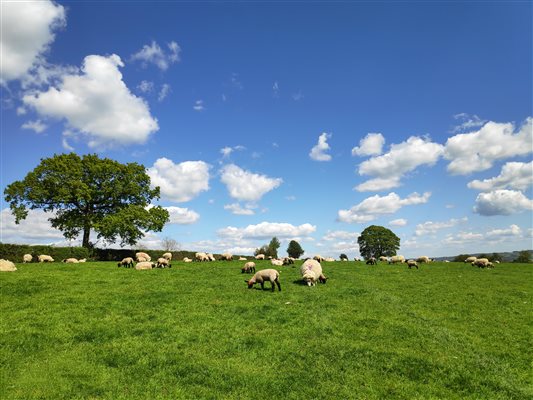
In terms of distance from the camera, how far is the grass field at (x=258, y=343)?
34.7 feet

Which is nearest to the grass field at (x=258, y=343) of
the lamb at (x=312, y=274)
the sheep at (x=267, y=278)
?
the sheep at (x=267, y=278)

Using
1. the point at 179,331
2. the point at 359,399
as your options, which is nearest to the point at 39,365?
the point at 179,331

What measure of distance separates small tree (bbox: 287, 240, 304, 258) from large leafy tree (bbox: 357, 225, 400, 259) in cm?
2021

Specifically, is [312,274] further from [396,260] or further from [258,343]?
[396,260]

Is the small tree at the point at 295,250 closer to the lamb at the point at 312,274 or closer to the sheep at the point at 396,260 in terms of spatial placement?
the sheep at the point at 396,260

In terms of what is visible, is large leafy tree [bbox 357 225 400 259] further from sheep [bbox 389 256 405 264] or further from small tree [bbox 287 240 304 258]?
sheep [bbox 389 256 405 264]

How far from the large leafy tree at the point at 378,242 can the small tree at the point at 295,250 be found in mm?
20208

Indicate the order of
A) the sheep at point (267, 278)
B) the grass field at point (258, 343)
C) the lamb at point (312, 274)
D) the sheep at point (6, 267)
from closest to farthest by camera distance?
the grass field at point (258, 343), the sheep at point (267, 278), the lamb at point (312, 274), the sheep at point (6, 267)

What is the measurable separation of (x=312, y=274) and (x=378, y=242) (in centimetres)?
9001

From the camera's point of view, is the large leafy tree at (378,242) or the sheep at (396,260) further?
the large leafy tree at (378,242)

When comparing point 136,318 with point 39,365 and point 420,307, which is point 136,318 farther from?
point 420,307

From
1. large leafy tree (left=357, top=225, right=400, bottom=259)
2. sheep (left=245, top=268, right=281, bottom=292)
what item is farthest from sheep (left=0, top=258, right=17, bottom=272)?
large leafy tree (left=357, top=225, right=400, bottom=259)

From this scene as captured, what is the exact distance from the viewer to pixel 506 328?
631 inches

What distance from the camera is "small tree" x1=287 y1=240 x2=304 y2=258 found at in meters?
112
